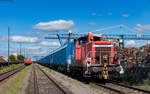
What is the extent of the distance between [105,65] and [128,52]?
24.6 ft

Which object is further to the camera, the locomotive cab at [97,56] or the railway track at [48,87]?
the locomotive cab at [97,56]

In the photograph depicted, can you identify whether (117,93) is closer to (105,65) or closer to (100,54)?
(105,65)

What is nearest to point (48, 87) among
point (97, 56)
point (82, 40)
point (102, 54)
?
point (97, 56)

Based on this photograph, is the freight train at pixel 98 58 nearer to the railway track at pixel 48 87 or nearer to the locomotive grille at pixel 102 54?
the locomotive grille at pixel 102 54

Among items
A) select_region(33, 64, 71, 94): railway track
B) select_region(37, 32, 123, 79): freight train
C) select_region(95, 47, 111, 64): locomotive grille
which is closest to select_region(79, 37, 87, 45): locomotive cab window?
select_region(37, 32, 123, 79): freight train

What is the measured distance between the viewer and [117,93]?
9266 mm

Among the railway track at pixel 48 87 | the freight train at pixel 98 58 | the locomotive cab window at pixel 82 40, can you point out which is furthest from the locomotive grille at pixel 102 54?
the railway track at pixel 48 87

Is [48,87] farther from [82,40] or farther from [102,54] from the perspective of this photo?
[82,40]

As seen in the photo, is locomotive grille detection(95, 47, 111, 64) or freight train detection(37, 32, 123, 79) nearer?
freight train detection(37, 32, 123, 79)

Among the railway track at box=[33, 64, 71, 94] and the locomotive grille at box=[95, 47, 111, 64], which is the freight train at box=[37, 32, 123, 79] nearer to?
the locomotive grille at box=[95, 47, 111, 64]

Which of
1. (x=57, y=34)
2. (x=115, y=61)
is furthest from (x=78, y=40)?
(x=57, y=34)

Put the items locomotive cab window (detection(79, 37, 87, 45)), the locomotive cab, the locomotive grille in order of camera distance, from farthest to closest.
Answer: locomotive cab window (detection(79, 37, 87, 45)), the locomotive grille, the locomotive cab

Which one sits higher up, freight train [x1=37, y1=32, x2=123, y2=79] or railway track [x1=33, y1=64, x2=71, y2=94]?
freight train [x1=37, y1=32, x2=123, y2=79]

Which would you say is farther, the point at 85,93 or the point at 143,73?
the point at 143,73
